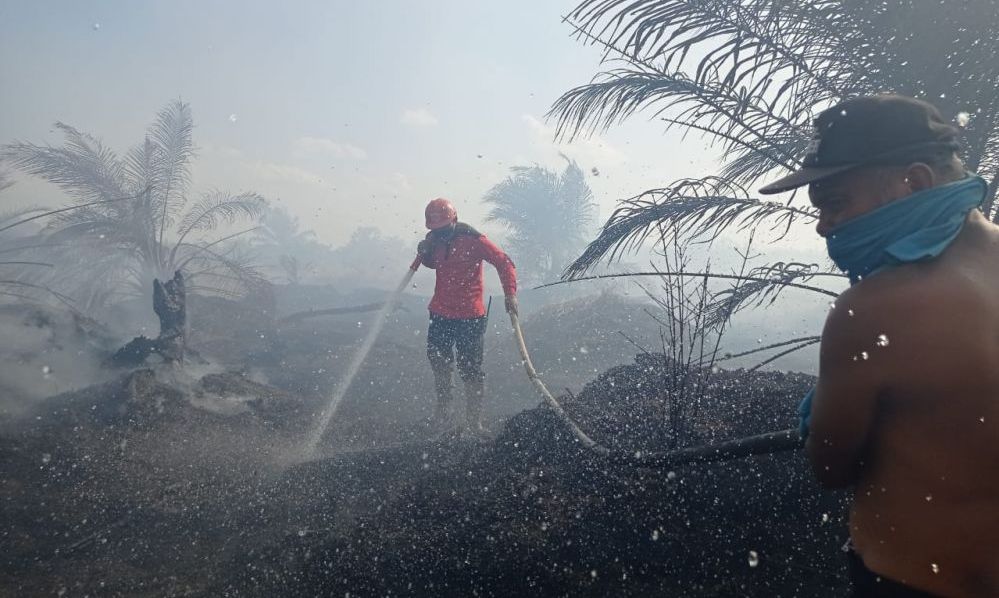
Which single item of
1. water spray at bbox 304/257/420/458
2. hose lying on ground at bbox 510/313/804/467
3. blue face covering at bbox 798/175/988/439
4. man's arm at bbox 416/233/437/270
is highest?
blue face covering at bbox 798/175/988/439

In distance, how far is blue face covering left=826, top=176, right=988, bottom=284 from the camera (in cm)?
123

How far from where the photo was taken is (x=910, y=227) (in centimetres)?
129

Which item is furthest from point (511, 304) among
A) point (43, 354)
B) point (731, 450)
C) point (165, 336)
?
point (43, 354)

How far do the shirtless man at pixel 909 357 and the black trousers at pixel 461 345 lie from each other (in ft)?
15.9

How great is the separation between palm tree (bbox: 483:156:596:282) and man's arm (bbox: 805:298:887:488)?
21250 millimetres

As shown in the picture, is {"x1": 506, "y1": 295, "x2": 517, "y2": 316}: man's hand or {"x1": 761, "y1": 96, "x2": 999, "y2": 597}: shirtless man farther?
{"x1": 506, "y1": 295, "x2": 517, "y2": 316}: man's hand

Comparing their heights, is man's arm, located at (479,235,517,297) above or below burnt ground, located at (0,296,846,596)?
above

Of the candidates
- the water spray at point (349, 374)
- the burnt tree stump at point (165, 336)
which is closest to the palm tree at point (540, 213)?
the water spray at point (349, 374)

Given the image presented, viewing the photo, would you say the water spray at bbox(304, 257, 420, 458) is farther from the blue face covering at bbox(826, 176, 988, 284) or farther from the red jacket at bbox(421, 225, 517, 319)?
the blue face covering at bbox(826, 176, 988, 284)

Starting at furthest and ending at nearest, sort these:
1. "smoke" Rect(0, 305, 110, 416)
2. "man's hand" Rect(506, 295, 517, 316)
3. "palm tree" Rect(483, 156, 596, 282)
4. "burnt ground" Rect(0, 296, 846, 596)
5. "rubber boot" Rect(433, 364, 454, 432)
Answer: "palm tree" Rect(483, 156, 596, 282) → "smoke" Rect(0, 305, 110, 416) → "rubber boot" Rect(433, 364, 454, 432) → "man's hand" Rect(506, 295, 517, 316) → "burnt ground" Rect(0, 296, 846, 596)

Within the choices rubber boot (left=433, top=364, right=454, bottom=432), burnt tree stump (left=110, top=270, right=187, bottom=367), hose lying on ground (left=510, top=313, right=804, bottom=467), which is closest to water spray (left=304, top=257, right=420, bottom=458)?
rubber boot (left=433, top=364, right=454, bottom=432)

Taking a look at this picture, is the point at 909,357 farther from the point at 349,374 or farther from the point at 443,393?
the point at 349,374

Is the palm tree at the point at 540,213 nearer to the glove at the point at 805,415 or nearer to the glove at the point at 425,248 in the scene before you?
the glove at the point at 425,248

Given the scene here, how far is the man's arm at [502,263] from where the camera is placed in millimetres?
5852
